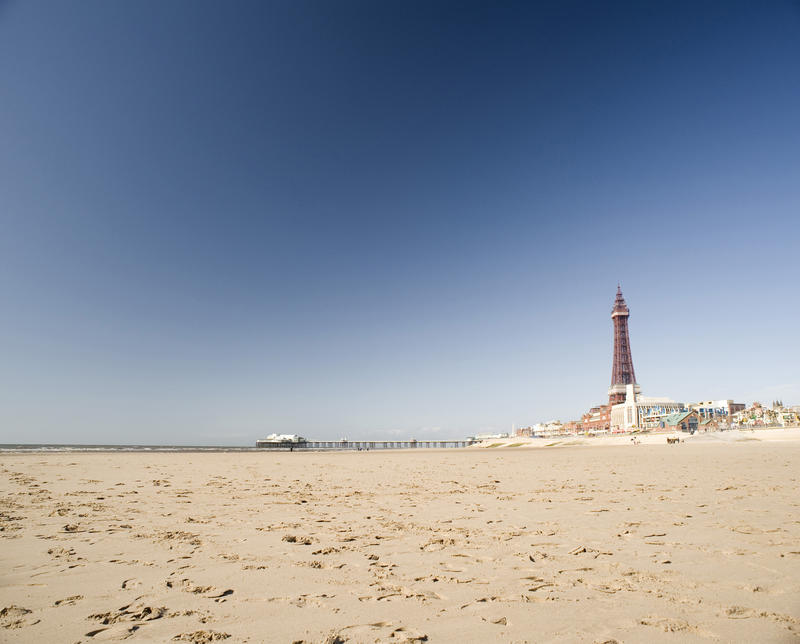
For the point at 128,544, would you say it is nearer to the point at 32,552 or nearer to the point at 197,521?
the point at 32,552

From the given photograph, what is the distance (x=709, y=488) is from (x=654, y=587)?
25.1 feet

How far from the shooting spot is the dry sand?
9.07ft

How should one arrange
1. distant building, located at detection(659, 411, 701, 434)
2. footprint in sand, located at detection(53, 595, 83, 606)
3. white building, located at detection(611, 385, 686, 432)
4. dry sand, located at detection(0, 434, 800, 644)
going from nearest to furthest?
dry sand, located at detection(0, 434, 800, 644)
footprint in sand, located at detection(53, 595, 83, 606)
distant building, located at detection(659, 411, 701, 434)
white building, located at detection(611, 385, 686, 432)

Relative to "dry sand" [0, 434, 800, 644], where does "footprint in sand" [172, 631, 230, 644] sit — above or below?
above

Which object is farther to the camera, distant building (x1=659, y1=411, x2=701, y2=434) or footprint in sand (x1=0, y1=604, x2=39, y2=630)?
distant building (x1=659, y1=411, x2=701, y2=434)

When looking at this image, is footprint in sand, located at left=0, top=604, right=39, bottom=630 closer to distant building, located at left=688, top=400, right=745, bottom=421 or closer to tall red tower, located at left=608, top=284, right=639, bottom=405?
distant building, located at left=688, top=400, right=745, bottom=421

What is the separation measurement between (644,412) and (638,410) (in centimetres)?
201

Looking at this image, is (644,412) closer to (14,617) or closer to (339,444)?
(339,444)

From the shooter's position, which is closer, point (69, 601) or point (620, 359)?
point (69, 601)

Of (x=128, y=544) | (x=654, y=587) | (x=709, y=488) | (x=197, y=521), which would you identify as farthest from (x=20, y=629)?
(x=709, y=488)

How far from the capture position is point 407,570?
3.97 m

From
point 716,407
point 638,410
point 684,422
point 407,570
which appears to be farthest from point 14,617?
point 716,407

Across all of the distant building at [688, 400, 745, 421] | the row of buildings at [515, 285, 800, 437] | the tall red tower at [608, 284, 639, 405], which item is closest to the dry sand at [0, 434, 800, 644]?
the row of buildings at [515, 285, 800, 437]

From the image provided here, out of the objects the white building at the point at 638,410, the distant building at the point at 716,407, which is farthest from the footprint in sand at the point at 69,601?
the distant building at the point at 716,407
